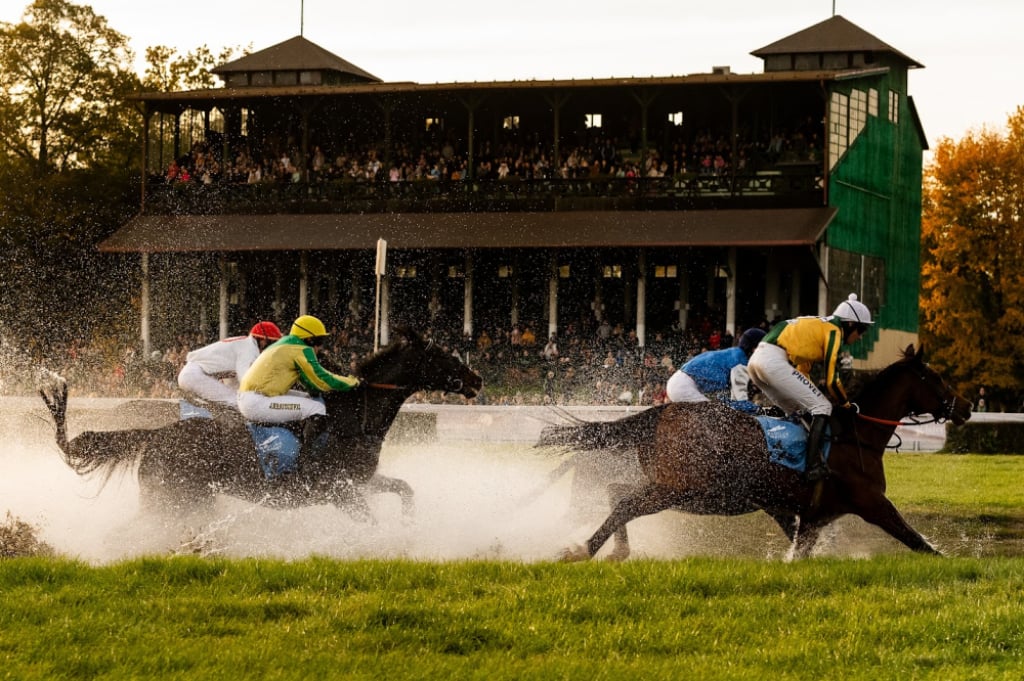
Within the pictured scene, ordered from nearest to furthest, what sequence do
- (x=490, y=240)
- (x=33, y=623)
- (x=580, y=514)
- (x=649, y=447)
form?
(x=33, y=623), (x=649, y=447), (x=580, y=514), (x=490, y=240)

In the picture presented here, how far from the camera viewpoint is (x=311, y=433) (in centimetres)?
1295

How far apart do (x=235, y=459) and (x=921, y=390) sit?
553cm

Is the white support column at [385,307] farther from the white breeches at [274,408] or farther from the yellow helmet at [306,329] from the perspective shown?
the white breeches at [274,408]

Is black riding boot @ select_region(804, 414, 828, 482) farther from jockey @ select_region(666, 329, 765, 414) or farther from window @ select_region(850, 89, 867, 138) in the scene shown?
window @ select_region(850, 89, 867, 138)

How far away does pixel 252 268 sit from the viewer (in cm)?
4259

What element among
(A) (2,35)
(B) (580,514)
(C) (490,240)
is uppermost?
(A) (2,35)

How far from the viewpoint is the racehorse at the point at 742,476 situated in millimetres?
11641

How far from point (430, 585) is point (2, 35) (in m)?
44.8

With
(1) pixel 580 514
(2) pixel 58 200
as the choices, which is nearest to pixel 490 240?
(2) pixel 58 200

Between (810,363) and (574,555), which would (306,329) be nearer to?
(574,555)

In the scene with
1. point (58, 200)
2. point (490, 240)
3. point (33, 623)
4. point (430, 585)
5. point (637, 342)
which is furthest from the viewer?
point (58, 200)

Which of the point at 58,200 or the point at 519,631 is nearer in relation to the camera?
the point at 519,631

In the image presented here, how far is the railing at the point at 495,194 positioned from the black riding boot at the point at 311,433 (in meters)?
26.3

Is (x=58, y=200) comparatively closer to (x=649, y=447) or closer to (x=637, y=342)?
(x=637, y=342)
